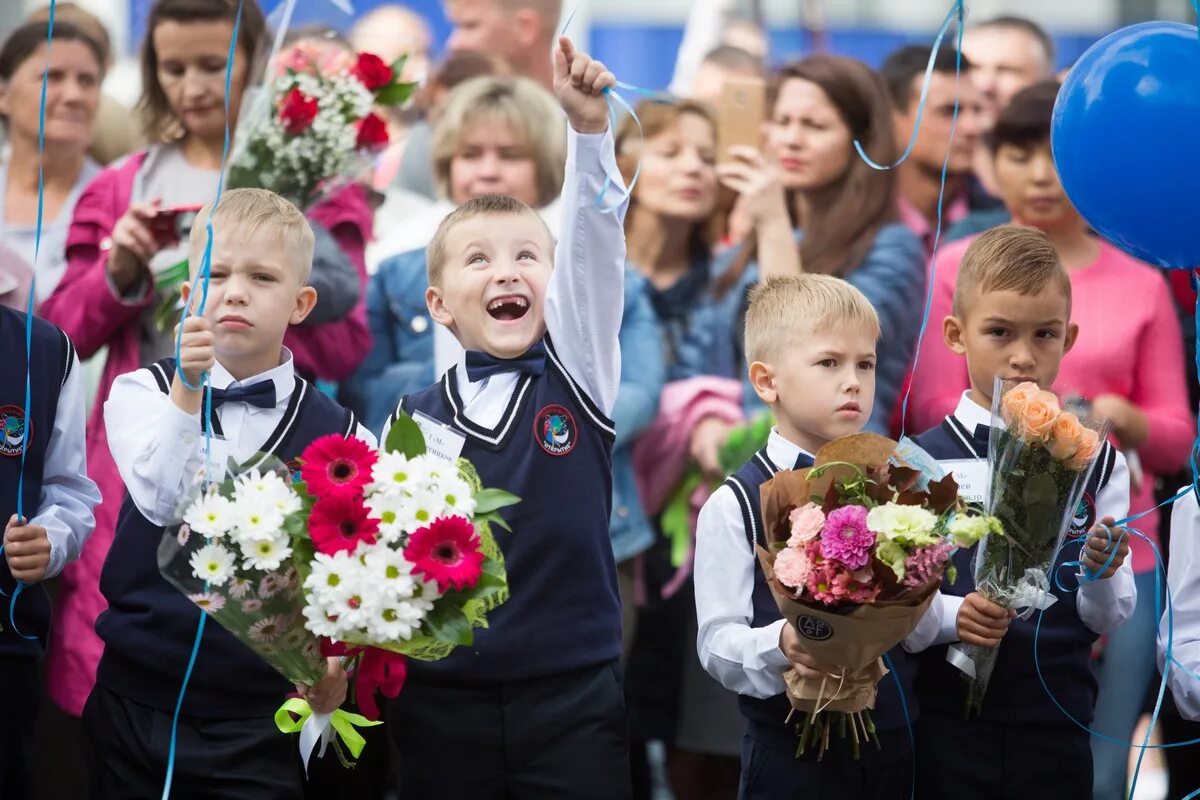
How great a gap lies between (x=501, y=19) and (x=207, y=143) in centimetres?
169

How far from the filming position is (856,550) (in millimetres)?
3152

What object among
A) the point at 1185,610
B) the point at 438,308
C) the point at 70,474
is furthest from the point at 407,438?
the point at 1185,610

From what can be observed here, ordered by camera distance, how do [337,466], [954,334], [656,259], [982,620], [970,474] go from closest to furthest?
1. [337,466]
2. [982,620]
3. [970,474]
4. [954,334]
5. [656,259]

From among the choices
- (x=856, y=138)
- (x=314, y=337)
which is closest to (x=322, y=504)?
(x=314, y=337)

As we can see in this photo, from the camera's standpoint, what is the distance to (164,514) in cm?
359

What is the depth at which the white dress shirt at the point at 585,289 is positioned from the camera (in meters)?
3.65

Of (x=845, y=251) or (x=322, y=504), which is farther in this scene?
(x=845, y=251)

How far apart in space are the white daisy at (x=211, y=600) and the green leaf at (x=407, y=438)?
1.47 feet

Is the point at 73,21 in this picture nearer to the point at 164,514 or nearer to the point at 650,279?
the point at 650,279

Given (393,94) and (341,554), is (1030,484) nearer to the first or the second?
(341,554)

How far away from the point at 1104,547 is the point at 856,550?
0.70m

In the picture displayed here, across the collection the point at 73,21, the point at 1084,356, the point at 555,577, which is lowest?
the point at 555,577

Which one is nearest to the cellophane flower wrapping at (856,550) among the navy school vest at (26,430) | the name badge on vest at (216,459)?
the name badge on vest at (216,459)

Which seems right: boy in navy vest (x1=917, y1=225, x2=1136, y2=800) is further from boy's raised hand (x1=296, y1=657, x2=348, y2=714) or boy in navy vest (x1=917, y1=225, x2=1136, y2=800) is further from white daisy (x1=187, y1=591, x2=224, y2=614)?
white daisy (x1=187, y1=591, x2=224, y2=614)
